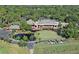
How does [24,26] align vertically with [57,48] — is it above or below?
above

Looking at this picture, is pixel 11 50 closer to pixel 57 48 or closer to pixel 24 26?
pixel 24 26

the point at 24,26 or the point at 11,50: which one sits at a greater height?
the point at 24,26

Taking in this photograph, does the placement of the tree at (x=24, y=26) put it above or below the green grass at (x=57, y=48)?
above

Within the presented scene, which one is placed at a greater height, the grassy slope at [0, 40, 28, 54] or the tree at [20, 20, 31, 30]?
the tree at [20, 20, 31, 30]

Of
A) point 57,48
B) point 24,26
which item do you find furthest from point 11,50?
point 57,48

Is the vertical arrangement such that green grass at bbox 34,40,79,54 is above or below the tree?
below
